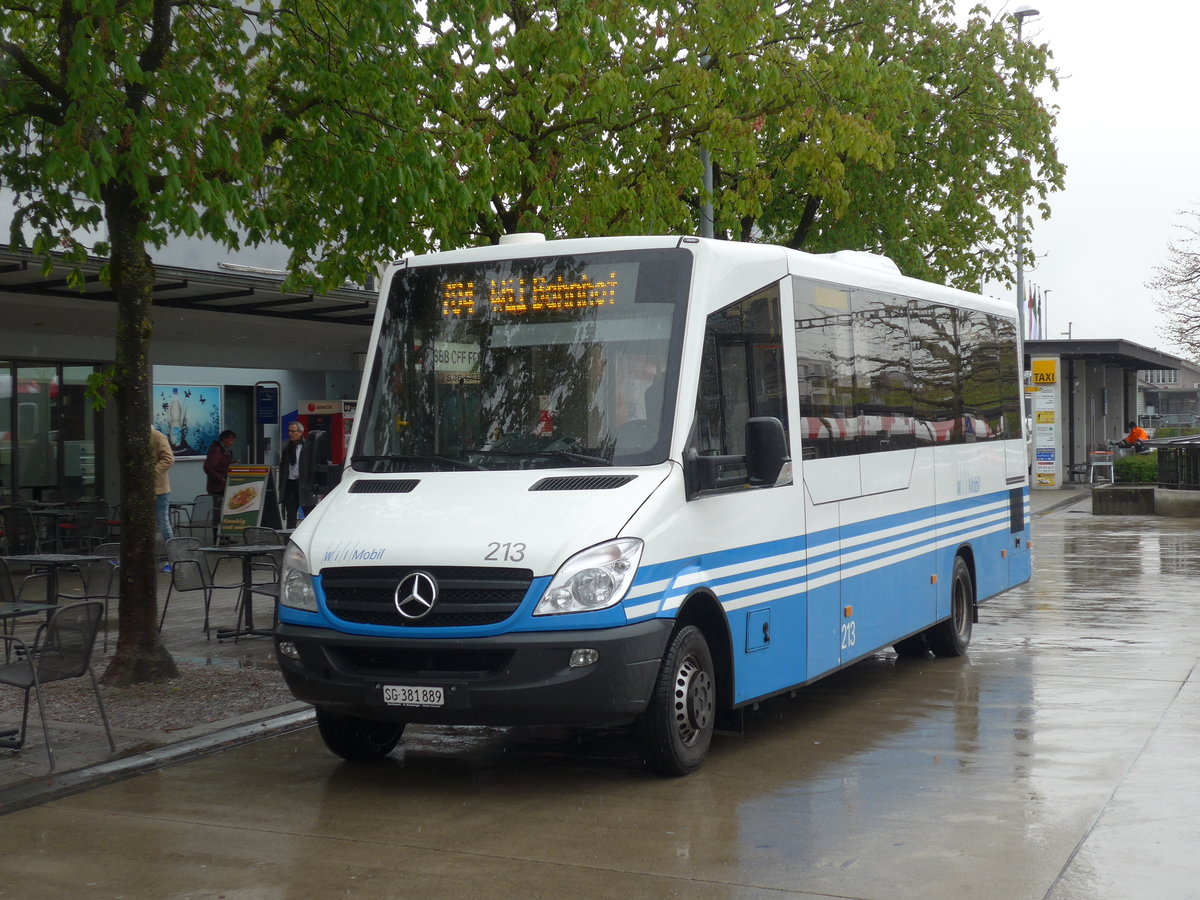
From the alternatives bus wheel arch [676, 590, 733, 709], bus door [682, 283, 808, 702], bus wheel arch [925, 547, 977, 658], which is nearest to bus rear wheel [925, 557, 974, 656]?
bus wheel arch [925, 547, 977, 658]

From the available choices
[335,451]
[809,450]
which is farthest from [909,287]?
[335,451]

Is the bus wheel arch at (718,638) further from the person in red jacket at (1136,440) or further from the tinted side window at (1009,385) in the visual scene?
the person in red jacket at (1136,440)

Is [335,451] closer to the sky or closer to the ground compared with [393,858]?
closer to the sky

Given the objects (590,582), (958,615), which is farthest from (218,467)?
(590,582)

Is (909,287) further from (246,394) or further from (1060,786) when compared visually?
(246,394)

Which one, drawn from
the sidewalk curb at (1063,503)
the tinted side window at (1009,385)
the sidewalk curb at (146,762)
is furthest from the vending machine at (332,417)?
the sidewalk curb at (146,762)

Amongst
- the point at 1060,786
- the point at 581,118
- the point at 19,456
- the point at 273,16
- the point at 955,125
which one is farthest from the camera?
the point at 955,125

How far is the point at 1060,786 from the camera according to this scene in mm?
7234

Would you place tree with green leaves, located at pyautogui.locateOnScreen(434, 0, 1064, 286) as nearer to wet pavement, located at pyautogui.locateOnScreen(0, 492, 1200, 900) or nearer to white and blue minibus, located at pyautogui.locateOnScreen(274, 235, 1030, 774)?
white and blue minibus, located at pyautogui.locateOnScreen(274, 235, 1030, 774)

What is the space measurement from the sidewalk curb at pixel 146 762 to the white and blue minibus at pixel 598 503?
3.11 ft

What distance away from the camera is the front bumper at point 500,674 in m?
6.87

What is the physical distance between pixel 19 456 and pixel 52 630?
1434 centimetres

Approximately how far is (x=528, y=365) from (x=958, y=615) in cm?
527

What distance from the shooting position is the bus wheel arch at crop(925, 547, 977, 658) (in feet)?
38.0
